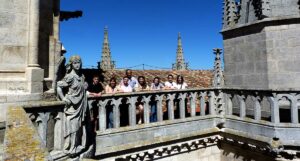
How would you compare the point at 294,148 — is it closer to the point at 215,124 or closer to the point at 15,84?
the point at 215,124

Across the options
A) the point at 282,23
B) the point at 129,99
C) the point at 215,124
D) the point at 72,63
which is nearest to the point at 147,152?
the point at 129,99

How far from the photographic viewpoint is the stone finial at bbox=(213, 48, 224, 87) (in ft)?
29.6

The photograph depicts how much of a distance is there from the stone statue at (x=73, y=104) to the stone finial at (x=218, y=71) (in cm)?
501

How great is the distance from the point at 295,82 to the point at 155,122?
165 inches

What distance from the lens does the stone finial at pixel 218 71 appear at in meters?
9.02

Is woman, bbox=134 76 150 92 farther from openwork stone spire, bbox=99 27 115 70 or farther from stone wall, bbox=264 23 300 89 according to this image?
openwork stone spire, bbox=99 27 115 70

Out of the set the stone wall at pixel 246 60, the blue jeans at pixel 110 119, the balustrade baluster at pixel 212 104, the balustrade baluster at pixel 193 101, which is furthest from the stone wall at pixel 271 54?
the blue jeans at pixel 110 119

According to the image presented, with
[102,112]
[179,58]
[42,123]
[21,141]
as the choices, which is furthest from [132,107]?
[179,58]

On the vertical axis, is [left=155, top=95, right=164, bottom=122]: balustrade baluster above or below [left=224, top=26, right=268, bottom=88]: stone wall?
below

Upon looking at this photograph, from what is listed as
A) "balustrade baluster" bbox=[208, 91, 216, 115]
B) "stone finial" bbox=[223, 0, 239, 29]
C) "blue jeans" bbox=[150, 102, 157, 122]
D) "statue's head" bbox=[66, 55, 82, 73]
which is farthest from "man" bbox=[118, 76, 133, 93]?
"stone finial" bbox=[223, 0, 239, 29]

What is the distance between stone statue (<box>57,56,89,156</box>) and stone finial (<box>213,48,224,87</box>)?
197 inches

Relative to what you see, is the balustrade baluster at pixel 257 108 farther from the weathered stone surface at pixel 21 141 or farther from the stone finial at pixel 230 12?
the weathered stone surface at pixel 21 141

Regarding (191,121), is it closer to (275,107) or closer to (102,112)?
(275,107)

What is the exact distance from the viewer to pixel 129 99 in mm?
7012
